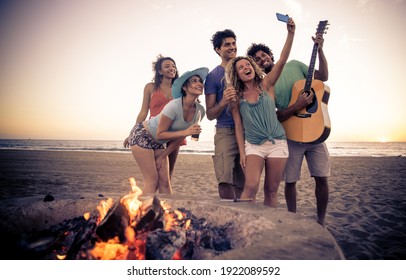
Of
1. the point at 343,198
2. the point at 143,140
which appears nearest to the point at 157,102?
the point at 143,140

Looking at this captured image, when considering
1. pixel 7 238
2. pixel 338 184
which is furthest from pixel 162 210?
pixel 338 184

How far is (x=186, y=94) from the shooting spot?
367 centimetres

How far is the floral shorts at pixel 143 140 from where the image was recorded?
3.77m

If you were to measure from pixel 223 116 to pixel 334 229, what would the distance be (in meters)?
2.36

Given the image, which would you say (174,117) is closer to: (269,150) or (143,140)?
(143,140)

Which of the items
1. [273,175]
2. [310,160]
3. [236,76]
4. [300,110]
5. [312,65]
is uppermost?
[312,65]

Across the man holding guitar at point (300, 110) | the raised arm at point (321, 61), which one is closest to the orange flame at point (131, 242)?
the man holding guitar at point (300, 110)

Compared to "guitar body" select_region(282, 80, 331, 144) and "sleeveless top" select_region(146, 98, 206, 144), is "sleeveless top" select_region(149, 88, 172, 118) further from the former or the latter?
"guitar body" select_region(282, 80, 331, 144)

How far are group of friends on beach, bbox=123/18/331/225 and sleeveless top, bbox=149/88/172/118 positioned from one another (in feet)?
1.69

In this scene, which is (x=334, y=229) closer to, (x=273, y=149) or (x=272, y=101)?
(x=273, y=149)

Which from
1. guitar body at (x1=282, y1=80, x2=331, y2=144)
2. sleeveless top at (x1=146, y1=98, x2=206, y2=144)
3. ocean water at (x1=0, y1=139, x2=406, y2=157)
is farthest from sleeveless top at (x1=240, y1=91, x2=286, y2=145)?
ocean water at (x1=0, y1=139, x2=406, y2=157)

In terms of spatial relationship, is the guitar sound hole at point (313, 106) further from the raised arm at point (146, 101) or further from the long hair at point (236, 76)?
the raised arm at point (146, 101)

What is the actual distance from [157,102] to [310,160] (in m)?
2.39

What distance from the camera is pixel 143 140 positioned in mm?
3777
